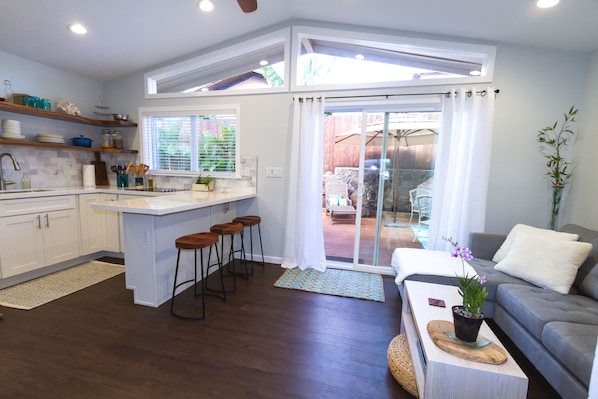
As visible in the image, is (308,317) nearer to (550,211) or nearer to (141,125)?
(550,211)

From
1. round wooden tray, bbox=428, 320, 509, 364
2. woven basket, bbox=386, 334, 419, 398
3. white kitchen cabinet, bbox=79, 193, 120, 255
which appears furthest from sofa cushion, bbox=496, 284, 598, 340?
white kitchen cabinet, bbox=79, 193, 120, 255

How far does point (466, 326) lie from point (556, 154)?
106 inches

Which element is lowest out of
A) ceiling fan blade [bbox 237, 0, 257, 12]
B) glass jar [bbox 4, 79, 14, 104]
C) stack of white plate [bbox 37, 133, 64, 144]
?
stack of white plate [bbox 37, 133, 64, 144]

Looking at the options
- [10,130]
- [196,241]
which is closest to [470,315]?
[196,241]

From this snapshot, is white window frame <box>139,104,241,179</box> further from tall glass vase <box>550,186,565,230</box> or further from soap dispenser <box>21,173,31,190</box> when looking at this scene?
tall glass vase <box>550,186,565,230</box>

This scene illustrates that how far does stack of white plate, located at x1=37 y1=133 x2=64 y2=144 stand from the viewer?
3.38 metres

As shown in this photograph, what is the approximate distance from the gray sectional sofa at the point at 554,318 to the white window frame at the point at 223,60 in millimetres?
2954

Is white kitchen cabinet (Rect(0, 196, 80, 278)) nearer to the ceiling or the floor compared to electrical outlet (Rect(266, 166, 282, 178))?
nearer to the floor

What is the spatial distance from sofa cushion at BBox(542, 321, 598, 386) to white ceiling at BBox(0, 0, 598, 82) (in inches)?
97.7

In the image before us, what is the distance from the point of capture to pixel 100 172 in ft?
13.9

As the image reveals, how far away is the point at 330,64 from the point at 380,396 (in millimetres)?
3521

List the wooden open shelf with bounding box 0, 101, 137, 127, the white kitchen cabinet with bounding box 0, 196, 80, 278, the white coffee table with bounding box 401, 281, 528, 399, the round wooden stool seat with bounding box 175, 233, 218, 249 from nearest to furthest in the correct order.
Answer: the white coffee table with bounding box 401, 281, 528, 399
the round wooden stool seat with bounding box 175, 233, 218, 249
the white kitchen cabinet with bounding box 0, 196, 80, 278
the wooden open shelf with bounding box 0, 101, 137, 127

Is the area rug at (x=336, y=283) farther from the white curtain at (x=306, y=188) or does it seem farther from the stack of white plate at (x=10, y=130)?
the stack of white plate at (x=10, y=130)

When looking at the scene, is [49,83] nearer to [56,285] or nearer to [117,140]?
[117,140]
